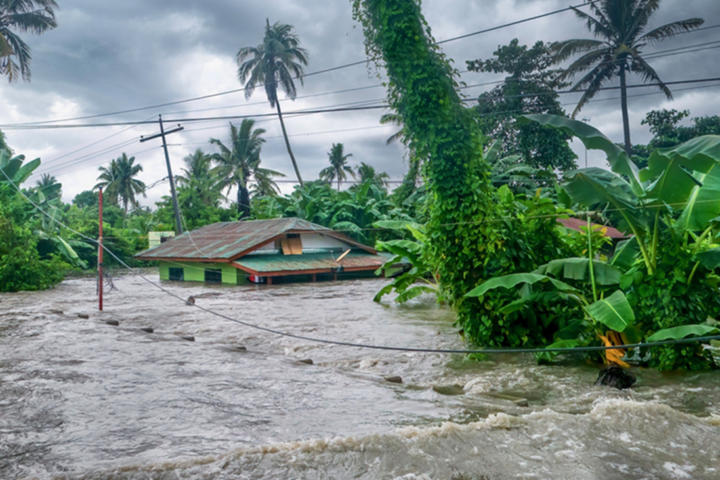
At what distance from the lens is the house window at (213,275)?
25.1 meters

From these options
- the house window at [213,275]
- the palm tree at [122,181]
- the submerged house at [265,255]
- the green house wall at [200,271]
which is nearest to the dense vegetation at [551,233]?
the submerged house at [265,255]

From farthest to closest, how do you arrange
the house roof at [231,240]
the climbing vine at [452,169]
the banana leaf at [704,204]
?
the house roof at [231,240], the climbing vine at [452,169], the banana leaf at [704,204]

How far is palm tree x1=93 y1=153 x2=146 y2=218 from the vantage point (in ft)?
167

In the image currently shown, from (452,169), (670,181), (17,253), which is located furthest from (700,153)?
(17,253)

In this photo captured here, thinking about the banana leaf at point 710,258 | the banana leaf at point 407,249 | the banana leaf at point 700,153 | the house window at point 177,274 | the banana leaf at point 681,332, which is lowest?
the banana leaf at point 681,332

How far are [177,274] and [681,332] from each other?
24833 millimetres

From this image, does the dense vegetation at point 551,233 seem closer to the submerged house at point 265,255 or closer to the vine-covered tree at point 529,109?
the submerged house at point 265,255

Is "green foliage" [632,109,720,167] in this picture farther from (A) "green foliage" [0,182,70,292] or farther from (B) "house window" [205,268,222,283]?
(A) "green foliage" [0,182,70,292]

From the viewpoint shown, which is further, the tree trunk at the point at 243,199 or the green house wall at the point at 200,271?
the tree trunk at the point at 243,199

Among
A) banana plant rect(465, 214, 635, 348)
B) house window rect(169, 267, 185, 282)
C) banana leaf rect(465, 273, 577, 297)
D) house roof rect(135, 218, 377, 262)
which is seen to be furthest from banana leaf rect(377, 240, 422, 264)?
house window rect(169, 267, 185, 282)

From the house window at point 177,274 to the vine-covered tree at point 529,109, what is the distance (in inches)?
682

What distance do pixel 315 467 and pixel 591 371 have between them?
4.99 metres

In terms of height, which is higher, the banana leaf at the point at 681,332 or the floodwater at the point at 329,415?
the banana leaf at the point at 681,332

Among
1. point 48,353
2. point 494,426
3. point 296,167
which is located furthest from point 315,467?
point 296,167
